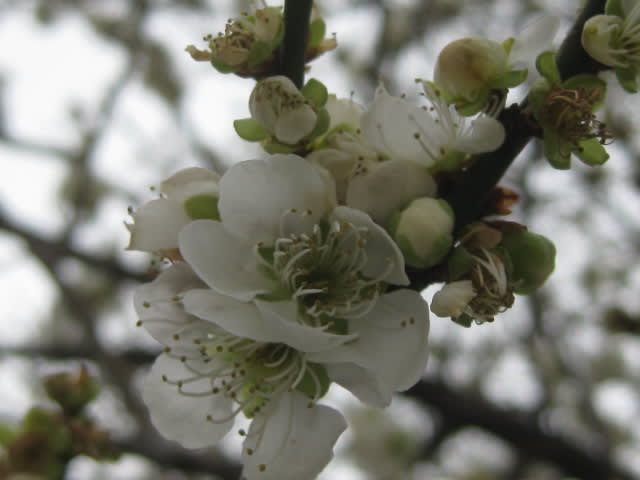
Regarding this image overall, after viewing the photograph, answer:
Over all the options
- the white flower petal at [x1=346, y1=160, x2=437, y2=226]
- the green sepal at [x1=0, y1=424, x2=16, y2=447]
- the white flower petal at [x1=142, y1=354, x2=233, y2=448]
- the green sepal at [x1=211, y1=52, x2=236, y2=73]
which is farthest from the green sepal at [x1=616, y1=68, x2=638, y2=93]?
the green sepal at [x1=0, y1=424, x2=16, y2=447]

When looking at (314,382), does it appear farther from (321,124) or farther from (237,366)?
(321,124)

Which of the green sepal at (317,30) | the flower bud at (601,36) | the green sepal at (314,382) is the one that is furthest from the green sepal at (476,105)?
the green sepal at (314,382)

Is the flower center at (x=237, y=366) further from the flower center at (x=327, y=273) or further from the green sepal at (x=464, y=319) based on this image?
the green sepal at (x=464, y=319)

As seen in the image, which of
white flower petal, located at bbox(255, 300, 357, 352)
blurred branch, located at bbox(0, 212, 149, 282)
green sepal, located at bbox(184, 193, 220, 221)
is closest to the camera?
white flower petal, located at bbox(255, 300, 357, 352)

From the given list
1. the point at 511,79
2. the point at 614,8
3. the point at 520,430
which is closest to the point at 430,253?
the point at 511,79

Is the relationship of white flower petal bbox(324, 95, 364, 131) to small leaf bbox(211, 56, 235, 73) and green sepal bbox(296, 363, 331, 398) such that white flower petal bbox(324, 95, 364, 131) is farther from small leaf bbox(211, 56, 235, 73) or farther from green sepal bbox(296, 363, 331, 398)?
green sepal bbox(296, 363, 331, 398)
